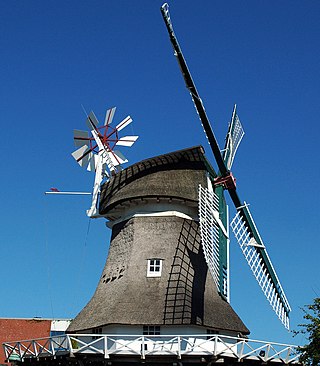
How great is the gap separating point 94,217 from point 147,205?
255 centimetres

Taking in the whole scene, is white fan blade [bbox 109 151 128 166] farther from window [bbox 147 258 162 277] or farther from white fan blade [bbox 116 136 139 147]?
window [bbox 147 258 162 277]

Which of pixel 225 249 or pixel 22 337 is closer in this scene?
pixel 225 249

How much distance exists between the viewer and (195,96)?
1962 cm

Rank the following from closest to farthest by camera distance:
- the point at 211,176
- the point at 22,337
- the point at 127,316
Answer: the point at 127,316 → the point at 211,176 → the point at 22,337

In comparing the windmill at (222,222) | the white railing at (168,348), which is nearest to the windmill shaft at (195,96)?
the windmill at (222,222)

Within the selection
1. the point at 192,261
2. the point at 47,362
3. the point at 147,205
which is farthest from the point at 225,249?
the point at 47,362

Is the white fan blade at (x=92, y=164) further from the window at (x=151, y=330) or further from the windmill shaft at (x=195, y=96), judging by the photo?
the window at (x=151, y=330)

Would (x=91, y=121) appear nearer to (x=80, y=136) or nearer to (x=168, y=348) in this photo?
(x=80, y=136)

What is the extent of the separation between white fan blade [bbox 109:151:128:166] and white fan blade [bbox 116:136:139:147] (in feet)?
1.30

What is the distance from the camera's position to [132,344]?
17594 mm

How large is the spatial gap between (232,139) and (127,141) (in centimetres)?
412

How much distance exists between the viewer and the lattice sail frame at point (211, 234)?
18.4 meters

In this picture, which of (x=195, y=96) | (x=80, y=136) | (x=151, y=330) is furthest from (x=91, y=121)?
(x=151, y=330)

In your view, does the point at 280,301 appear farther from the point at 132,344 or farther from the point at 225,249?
the point at 132,344
